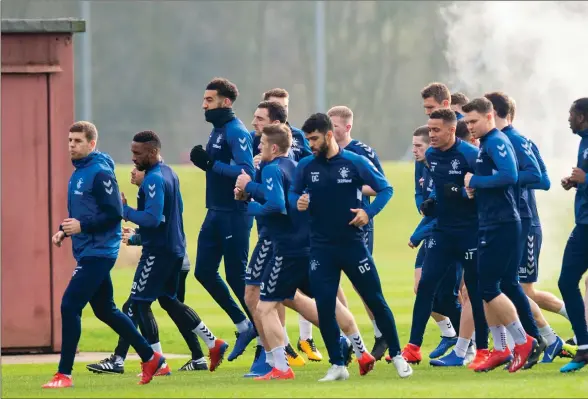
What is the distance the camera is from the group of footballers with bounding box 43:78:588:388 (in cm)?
1107

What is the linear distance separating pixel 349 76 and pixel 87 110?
6.93 m

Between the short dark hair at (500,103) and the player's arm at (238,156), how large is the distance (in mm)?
2111

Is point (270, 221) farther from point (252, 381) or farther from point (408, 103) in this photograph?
point (408, 103)

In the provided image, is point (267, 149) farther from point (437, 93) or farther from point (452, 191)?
point (437, 93)

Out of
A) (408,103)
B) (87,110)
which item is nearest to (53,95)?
(87,110)

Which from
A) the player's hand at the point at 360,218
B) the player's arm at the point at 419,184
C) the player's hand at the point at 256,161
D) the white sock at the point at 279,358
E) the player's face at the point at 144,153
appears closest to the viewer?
the player's hand at the point at 360,218

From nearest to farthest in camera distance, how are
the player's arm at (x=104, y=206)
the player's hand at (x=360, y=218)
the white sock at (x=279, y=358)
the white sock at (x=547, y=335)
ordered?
the player's hand at (x=360, y=218) < the player's arm at (x=104, y=206) < the white sock at (x=279, y=358) < the white sock at (x=547, y=335)

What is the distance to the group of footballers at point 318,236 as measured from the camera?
11.1 m

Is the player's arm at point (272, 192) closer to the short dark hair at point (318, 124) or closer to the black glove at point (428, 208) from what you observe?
the short dark hair at point (318, 124)

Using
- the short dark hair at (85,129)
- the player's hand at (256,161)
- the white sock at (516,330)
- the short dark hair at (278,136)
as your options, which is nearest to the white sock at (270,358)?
the short dark hair at (278,136)

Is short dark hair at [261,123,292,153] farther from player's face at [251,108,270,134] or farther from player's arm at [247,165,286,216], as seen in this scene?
player's face at [251,108,270,134]

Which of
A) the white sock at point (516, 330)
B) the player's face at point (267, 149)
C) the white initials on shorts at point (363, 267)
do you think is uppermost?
the player's face at point (267, 149)

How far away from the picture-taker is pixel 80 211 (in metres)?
11.2

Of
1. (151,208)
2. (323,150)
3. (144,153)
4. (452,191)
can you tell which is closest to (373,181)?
(323,150)
